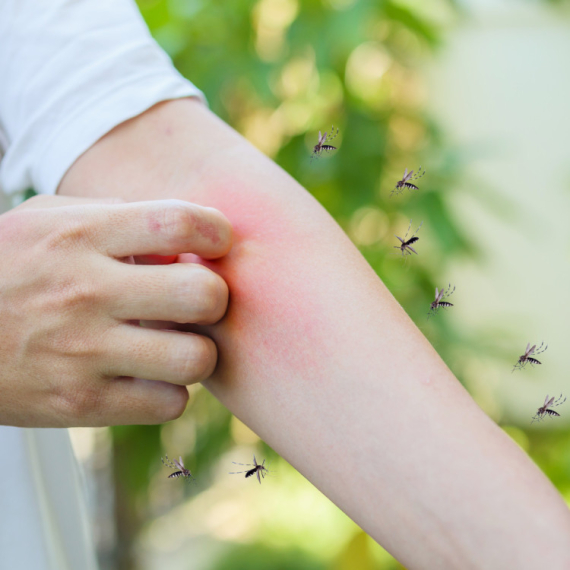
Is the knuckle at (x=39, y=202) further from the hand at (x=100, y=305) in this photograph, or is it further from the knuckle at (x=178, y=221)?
the knuckle at (x=178, y=221)

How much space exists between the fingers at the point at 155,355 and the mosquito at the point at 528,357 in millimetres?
431

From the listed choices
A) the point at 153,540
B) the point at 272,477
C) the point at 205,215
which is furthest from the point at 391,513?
the point at 153,540

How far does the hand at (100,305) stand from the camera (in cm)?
42

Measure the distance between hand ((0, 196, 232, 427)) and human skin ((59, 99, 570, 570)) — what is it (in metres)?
0.05

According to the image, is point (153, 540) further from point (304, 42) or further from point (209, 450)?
point (304, 42)

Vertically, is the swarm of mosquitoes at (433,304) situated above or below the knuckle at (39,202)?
below

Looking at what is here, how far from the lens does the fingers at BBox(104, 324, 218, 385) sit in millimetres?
418

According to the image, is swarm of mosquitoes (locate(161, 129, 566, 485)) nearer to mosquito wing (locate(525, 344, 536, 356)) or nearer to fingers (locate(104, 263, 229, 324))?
mosquito wing (locate(525, 344, 536, 356))

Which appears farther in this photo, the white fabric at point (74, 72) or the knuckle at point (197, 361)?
the white fabric at point (74, 72)

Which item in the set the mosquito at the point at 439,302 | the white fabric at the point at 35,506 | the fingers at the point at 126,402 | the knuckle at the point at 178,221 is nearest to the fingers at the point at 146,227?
the knuckle at the point at 178,221

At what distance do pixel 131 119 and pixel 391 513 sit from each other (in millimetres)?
434

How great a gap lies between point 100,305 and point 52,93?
0.88ft

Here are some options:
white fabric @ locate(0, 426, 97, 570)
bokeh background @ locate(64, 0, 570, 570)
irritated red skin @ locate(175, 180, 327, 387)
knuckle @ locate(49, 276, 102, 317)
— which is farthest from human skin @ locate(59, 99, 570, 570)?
bokeh background @ locate(64, 0, 570, 570)

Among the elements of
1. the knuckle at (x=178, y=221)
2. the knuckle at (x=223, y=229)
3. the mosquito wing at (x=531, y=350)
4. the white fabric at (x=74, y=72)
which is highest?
the white fabric at (x=74, y=72)
